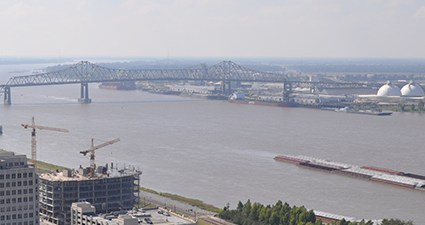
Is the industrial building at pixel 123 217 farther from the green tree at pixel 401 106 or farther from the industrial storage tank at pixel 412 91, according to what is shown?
the industrial storage tank at pixel 412 91

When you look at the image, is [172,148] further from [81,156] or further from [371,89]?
[371,89]

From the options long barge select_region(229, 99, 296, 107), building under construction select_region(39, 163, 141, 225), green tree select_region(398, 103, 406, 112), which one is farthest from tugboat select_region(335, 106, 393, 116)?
building under construction select_region(39, 163, 141, 225)

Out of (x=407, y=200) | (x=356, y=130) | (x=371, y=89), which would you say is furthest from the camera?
(x=371, y=89)

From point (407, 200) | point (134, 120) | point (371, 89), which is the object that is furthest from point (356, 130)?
point (371, 89)

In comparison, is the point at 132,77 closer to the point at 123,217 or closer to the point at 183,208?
the point at 183,208

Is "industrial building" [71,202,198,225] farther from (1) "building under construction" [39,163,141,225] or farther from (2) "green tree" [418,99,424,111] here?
(2) "green tree" [418,99,424,111]
